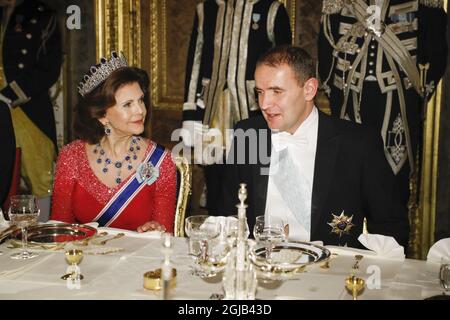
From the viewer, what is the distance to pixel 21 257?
6.30 feet

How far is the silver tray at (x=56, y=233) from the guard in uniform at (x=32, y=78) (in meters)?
2.75

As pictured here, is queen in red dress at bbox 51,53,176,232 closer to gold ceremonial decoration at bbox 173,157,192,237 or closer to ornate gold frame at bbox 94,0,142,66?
gold ceremonial decoration at bbox 173,157,192,237

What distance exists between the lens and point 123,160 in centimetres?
288

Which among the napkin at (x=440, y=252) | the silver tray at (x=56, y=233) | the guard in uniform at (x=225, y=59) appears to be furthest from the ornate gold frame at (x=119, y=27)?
the napkin at (x=440, y=252)

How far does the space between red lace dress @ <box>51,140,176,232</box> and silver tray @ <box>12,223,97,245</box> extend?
1.73 feet

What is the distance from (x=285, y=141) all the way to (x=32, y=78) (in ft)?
9.71

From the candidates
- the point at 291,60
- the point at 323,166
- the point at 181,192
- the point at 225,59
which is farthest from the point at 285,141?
the point at 225,59

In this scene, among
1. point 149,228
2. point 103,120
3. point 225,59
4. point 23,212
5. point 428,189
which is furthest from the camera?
point 428,189

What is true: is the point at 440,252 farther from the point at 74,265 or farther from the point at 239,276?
the point at 74,265

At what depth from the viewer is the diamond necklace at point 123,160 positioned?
113 inches

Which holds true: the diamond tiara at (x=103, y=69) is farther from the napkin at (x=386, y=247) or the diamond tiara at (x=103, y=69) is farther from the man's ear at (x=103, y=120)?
the napkin at (x=386, y=247)

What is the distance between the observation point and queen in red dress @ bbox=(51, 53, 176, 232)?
9.23ft

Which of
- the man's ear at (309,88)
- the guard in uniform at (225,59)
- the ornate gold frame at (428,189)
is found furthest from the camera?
the ornate gold frame at (428,189)

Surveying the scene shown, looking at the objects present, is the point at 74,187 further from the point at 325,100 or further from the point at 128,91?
the point at 325,100
